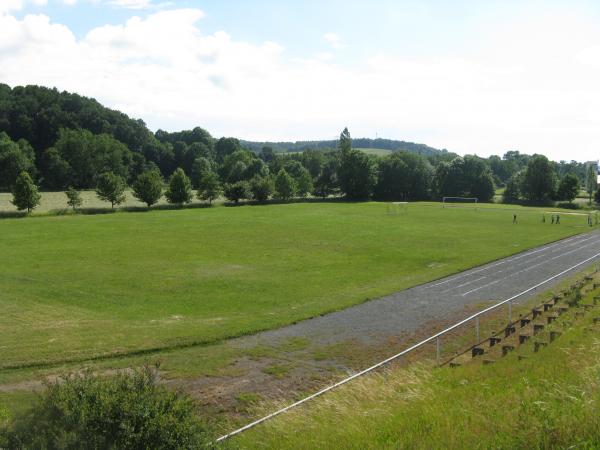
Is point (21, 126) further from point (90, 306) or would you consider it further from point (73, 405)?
point (73, 405)

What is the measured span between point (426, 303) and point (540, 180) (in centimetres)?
11202

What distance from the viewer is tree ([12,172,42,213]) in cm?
7700

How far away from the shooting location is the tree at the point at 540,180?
12631 cm

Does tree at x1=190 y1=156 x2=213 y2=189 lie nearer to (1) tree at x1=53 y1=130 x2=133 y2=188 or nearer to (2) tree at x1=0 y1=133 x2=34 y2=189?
(1) tree at x1=53 y1=130 x2=133 y2=188

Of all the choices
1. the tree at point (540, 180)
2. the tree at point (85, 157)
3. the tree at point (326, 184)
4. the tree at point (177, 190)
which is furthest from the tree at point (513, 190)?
the tree at point (85, 157)

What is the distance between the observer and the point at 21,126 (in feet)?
463

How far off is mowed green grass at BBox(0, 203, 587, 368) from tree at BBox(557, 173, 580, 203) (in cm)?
6065

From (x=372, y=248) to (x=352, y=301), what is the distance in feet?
67.6

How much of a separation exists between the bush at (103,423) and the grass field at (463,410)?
1.10 meters

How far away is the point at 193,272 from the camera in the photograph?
116ft

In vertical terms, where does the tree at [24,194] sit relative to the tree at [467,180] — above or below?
below

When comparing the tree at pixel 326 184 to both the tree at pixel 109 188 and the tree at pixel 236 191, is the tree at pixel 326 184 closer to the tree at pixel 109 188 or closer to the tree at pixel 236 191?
the tree at pixel 236 191

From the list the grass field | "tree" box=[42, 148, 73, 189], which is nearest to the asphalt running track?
the grass field

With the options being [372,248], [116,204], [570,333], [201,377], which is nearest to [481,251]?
[372,248]
